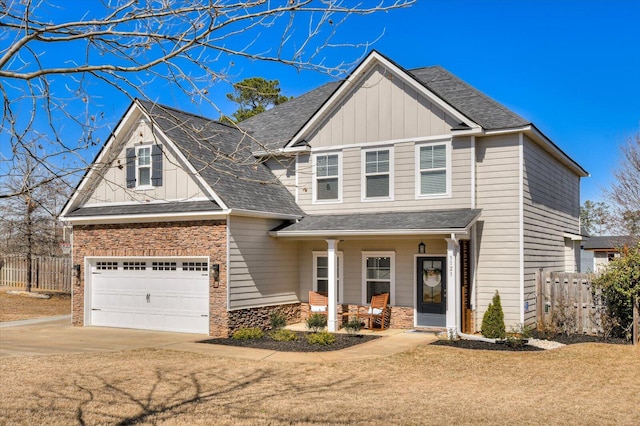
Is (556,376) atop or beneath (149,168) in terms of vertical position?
beneath

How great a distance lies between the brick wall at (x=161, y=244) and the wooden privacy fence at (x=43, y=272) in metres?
13.1

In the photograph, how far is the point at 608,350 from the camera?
13.6 m

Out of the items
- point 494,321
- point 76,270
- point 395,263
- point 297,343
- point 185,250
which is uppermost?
point 185,250

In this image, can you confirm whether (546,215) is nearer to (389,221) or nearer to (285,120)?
(389,221)

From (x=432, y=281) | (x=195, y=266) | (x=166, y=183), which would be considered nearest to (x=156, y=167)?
(x=166, y=183)

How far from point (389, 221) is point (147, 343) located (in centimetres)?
706

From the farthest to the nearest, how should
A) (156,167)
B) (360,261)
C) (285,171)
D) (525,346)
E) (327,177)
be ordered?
(285,171) < (327,177) < (360,261) < (156,167) < (525,346)

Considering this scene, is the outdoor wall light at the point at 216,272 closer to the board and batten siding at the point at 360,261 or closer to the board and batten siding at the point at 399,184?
the board and batten siding at the point at 399,184

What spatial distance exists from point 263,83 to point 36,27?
32203mm

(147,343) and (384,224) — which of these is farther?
(384,224)

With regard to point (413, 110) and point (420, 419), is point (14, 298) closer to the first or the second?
point (413, 110)

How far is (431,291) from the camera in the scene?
17266mm

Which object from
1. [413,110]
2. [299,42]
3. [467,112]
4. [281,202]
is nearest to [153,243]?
[281,202]

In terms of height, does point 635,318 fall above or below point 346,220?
below
